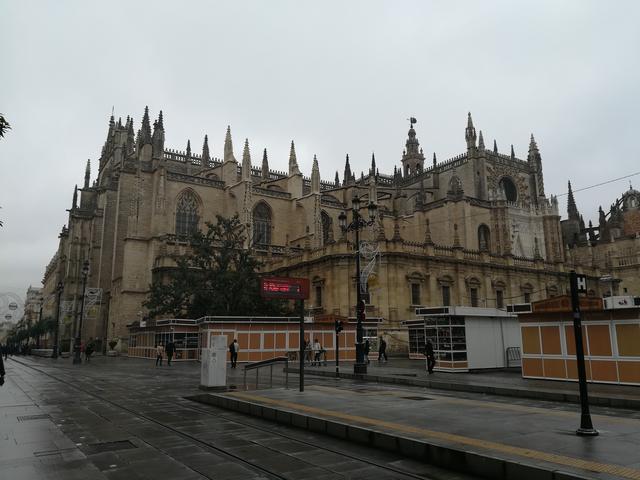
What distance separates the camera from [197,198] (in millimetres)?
46406

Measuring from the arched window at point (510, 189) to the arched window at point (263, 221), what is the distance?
1102 inches

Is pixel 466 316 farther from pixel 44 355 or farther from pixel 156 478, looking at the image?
pixel 44 355

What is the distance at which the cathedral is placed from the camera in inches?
1404

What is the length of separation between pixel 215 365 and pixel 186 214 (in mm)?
33427

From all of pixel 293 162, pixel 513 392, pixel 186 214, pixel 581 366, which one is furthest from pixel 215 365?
pixel 293 162

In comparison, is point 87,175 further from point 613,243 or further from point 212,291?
point 613,243

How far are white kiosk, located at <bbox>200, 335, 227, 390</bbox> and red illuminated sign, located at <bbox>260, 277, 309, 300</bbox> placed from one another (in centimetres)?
193

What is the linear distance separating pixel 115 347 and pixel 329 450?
127ft

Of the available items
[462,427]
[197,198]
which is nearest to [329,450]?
[462,427]

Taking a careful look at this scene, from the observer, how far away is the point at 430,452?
21.2 ft

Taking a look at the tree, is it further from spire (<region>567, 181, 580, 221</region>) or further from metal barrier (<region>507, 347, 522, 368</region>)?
spire (<region>567, 181, 580, 221</region>)

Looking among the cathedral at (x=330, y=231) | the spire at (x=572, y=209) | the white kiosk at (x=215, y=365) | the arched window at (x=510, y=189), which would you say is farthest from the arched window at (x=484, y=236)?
the white kiosk at (x=215, y=365)

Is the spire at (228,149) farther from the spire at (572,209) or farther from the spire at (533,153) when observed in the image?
the spire at (572,209)

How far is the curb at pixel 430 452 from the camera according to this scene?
537 cm
